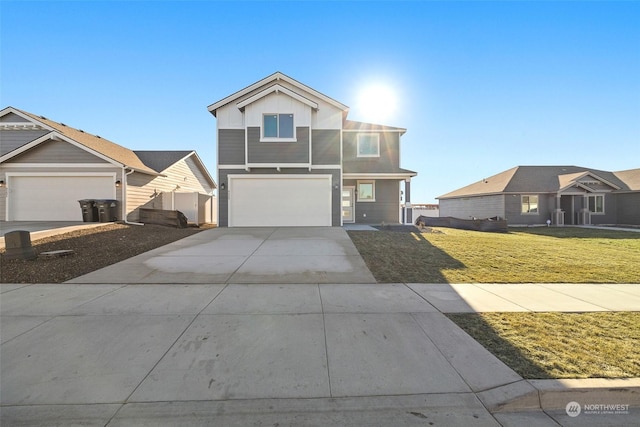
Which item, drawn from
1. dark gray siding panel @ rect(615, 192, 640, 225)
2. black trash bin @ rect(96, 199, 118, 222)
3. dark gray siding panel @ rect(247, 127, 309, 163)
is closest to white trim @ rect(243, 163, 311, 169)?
dark gray siding panel @ rect(247, 127, 309, 163)

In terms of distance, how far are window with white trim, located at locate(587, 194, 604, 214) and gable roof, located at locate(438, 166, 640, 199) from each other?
113 cm

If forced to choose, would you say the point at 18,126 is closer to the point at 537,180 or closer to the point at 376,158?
the point at 376,158

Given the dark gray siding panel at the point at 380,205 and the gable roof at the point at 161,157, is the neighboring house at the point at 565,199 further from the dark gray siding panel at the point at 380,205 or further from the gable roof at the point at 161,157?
the gable roof at the point at 161,157

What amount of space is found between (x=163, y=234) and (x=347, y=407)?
11.0 metres

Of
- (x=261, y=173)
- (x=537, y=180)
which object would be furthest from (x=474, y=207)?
(x=261, y=173)

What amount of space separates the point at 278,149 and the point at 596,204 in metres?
25.2

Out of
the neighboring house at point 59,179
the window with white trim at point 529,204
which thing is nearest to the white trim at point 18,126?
the neighboring house at point 59,179

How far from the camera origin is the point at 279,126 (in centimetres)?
1335

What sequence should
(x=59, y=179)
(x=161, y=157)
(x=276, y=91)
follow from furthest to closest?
A: 1. (x=161, y=157)
2. (x=59, y=179)
3. (x=276, y=91)

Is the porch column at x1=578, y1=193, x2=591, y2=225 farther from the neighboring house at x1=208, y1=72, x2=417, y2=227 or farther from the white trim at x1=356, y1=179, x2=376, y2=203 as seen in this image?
the neighboring house at x1=208, y1=72, x2=417, y2=227

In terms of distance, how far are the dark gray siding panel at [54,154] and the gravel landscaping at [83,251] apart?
17.0 feet

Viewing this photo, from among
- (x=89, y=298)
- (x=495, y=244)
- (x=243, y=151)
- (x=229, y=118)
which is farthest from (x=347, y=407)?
(x=229, y=118)

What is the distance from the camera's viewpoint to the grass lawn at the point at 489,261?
597 cm

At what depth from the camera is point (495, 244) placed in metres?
9.88
